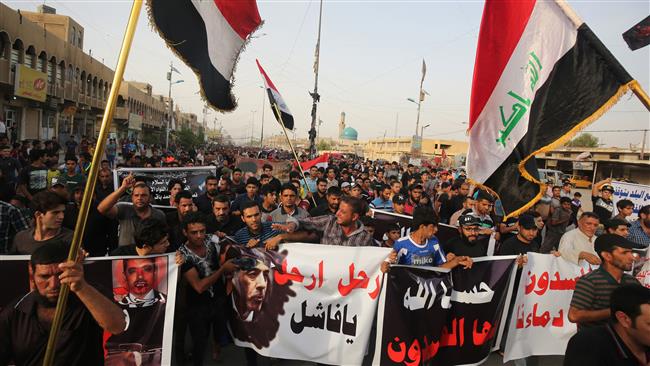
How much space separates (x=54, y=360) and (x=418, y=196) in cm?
671

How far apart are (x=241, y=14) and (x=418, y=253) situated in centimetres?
267

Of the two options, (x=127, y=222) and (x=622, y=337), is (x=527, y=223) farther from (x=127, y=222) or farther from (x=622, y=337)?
(x=127, y=222)

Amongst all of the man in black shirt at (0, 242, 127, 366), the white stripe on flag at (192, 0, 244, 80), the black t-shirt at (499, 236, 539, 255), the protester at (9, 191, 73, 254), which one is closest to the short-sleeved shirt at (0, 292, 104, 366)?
the man in black shirt at (0, 242, 127, 366)

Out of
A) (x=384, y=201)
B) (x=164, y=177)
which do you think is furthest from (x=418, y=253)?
(x=164, y=177)

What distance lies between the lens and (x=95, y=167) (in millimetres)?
1935

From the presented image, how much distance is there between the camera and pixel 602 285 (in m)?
3.05

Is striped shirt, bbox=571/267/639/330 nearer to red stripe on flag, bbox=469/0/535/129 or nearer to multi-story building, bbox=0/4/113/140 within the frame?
red stripe on flag, bbox=469/0/535/129

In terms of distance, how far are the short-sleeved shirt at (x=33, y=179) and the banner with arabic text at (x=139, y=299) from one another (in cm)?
443

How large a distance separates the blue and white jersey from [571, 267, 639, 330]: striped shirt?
119 centimetres

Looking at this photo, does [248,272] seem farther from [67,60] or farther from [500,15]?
[67,60]

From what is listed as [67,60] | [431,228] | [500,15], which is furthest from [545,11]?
[67,60]

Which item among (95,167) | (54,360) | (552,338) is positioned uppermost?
(95,167)

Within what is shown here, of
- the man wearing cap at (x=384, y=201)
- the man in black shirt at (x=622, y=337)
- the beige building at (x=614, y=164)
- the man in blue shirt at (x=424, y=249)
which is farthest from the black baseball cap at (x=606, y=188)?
the beige building at (x=614, y=164)

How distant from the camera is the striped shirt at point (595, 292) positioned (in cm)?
303
